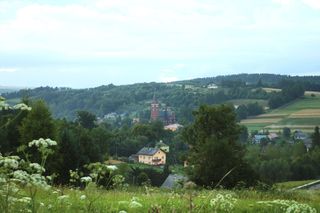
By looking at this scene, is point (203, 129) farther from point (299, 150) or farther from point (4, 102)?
point (299, 150)

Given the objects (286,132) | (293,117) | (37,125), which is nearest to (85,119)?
(37,125)

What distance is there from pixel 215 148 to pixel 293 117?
11176cm

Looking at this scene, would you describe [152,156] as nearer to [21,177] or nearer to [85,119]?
[85,119]

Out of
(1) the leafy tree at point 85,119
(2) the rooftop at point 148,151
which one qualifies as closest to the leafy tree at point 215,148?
(1) the leafy tree at point 85,119

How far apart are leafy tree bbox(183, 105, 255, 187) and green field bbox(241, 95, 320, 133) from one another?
317ft

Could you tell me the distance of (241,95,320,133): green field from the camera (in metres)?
139

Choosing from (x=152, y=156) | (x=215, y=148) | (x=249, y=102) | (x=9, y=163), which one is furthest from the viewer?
(x=249, y=102)

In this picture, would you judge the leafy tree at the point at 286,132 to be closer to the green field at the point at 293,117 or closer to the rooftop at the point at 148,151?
the green field at the point at 293,117

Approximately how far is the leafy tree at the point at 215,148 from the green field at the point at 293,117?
96547 mm

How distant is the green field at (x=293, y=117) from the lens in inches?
5482

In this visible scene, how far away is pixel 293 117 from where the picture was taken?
144000mm

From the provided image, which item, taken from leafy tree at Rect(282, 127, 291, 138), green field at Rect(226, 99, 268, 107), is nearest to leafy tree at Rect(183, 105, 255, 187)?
leafy tree at Rect(282, 127, 291, 138)

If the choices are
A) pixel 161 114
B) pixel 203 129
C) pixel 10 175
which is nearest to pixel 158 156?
pixel 203 129

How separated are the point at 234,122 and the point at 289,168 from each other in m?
43.3
